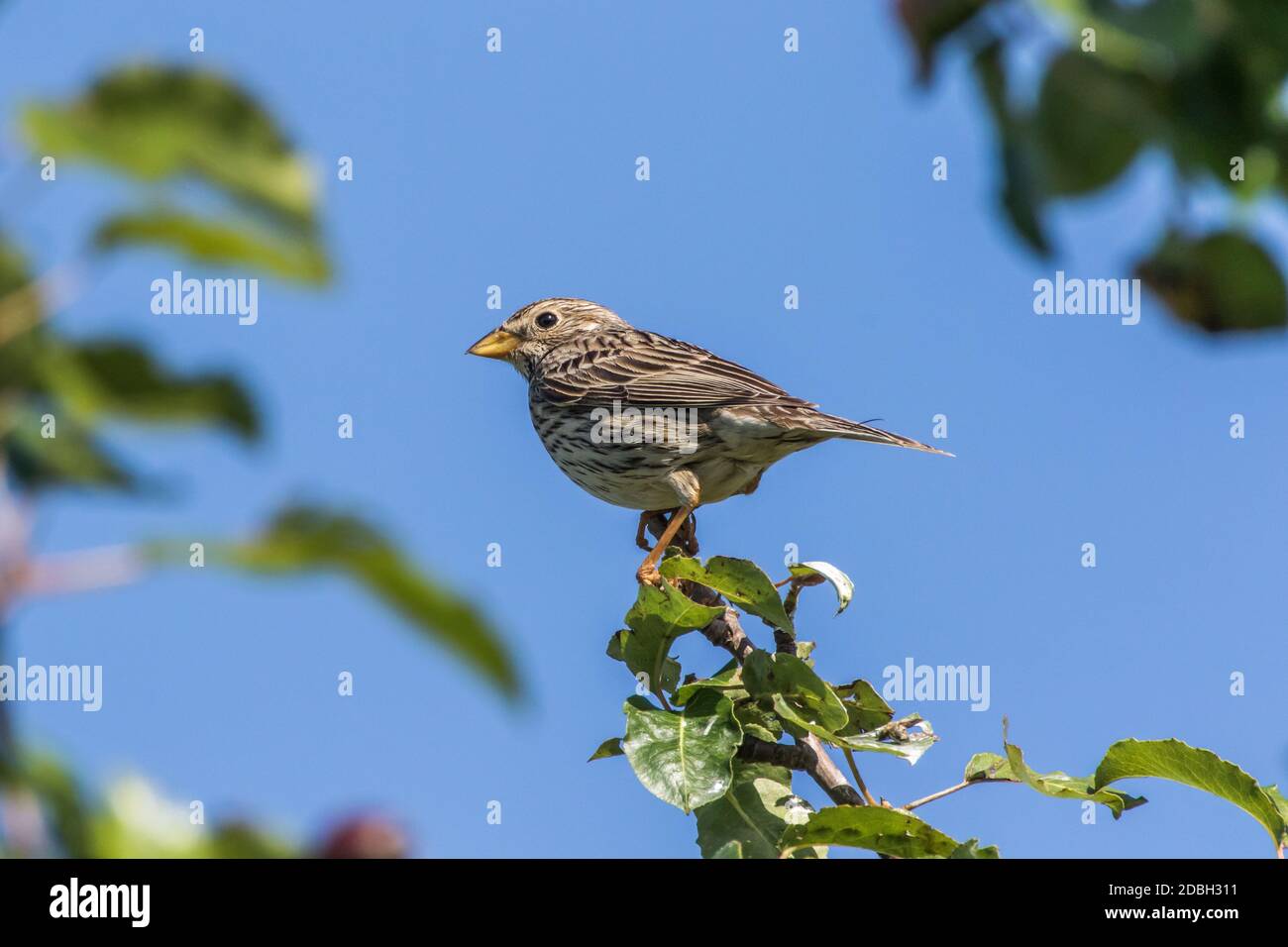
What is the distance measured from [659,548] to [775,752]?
3302 millimetres

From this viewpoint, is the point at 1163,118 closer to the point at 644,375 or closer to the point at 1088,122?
the point at 1088,122

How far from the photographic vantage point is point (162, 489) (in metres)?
1.00

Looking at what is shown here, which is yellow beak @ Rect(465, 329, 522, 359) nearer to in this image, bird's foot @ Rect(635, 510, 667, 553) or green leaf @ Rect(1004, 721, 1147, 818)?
bird's foot @ Rect(635, 510, 667, 553)

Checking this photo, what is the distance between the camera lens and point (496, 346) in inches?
387

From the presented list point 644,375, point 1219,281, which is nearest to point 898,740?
point 1219,281

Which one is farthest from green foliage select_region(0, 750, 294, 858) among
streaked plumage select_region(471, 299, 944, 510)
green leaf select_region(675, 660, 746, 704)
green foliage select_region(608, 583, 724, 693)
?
streaked plumage select_region(471, 299, 944, 510)

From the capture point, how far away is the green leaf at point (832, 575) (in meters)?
4.12

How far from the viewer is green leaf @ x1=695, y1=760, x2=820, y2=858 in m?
3.47

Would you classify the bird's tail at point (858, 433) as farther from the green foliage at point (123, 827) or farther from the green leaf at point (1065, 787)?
the green foliage at point (123, 827)

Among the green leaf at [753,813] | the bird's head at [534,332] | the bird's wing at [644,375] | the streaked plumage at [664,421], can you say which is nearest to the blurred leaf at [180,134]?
the green leaf at [753,813]
